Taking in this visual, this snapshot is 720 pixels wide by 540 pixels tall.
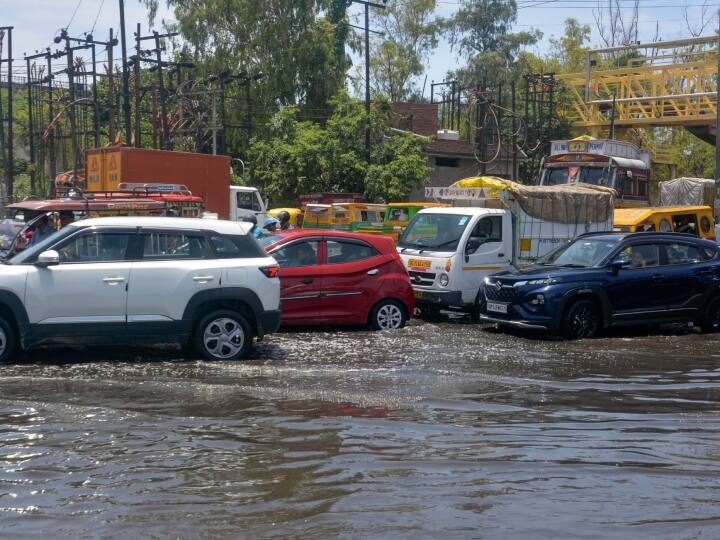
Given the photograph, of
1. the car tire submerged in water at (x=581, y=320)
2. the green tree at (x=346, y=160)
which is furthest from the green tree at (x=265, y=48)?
the car tire submerged in water at (x=581, y=320)

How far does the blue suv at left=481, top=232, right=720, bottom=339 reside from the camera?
13320mm

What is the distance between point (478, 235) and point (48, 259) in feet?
25.4

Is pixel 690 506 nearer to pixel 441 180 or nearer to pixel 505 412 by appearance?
pixel 505 412

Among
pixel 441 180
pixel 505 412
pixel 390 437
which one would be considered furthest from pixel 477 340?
pixel 441 180

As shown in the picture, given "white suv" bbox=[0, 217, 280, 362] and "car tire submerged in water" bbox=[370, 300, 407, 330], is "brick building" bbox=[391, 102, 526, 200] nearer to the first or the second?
"car tire submerged in water" bbox=[370, 300, 407, 330]

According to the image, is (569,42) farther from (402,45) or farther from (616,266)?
(616,266)

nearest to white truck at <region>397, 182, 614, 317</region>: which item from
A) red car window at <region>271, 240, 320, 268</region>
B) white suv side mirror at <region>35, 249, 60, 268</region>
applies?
red car window at <region>271, 240, 320, 268</region>

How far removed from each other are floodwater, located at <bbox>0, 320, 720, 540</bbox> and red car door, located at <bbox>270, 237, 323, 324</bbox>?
1687mm

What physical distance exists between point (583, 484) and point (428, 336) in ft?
23.4

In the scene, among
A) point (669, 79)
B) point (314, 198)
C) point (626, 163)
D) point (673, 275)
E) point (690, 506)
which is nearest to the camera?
point (690, 506)

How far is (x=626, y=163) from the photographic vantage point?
25.9m

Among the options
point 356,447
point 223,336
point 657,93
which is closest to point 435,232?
point 223,336

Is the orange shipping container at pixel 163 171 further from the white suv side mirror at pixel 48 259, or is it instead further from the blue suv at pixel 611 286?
the white suv side mirror at pixel 48 259

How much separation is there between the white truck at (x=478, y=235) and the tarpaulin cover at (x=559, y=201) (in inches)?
0.7
